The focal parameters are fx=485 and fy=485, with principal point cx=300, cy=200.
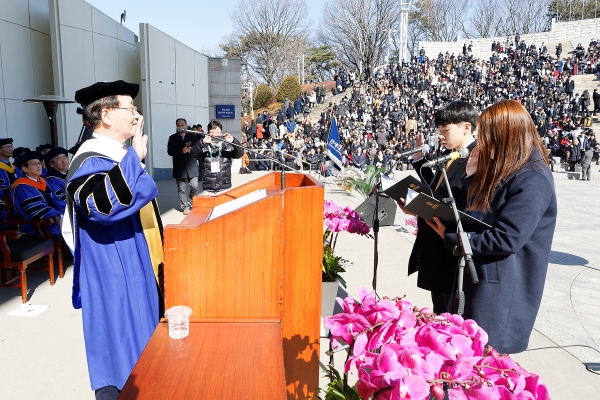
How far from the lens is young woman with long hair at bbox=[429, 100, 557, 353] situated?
2.02 metres

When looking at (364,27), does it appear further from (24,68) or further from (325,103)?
(24,68)

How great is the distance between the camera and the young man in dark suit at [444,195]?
2.58 m

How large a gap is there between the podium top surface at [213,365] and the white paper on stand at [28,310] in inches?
124

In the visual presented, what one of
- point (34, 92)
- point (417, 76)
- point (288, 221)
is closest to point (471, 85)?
point (417, 76)

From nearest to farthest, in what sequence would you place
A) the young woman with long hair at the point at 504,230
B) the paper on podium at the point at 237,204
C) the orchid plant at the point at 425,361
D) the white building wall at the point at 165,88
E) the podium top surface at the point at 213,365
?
the orchid plant at the point at 425,361 → the podium top surface at the point at 213,365 → the paper on podium at the point at 237,204 → the young woman with long hair at the point at 504,230 → the white building wall at the point at 165,88

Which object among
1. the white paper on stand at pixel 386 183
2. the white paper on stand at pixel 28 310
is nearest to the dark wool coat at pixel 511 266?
the white paper on stand at pixel 386 183

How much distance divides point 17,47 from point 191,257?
30.4ft

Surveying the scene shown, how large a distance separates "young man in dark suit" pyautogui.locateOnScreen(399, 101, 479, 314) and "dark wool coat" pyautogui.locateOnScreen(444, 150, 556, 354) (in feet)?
1.32

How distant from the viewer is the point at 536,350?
3.51 metres

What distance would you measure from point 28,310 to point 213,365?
140 inches

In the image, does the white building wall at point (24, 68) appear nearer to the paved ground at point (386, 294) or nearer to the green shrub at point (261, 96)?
the paved ground at point (386, 294)

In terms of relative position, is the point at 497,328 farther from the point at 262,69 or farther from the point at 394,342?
the point at 262,69

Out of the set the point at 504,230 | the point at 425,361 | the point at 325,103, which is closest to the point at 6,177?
the point at 504,230

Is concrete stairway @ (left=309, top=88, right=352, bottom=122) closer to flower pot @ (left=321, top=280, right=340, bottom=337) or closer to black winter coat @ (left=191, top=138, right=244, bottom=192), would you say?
black winter coat @ (left=191, top=138, right=244, bottom=192)
